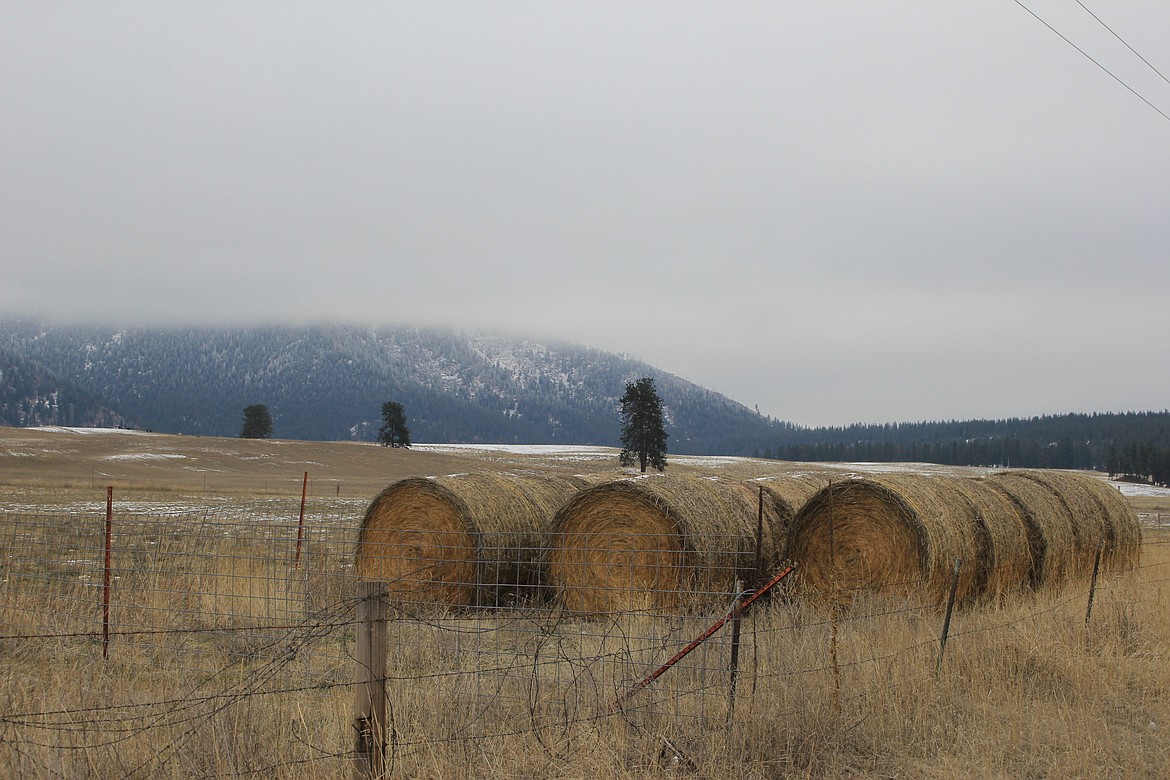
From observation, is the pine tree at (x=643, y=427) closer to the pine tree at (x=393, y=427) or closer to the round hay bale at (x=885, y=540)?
the pine tree at (x=393, y=427)

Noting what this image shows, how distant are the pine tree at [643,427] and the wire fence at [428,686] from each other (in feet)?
177

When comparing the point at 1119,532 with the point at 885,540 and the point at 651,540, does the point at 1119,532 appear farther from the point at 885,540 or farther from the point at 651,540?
the point at 651,540

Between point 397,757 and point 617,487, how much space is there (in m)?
6.53

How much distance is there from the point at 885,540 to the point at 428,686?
618cm

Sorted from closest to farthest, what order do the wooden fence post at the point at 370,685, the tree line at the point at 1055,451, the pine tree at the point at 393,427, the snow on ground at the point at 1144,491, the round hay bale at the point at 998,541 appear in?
1. the wooden fence post at the point at 370,685
2. the round hay bale at the point at 998,541
3. the snow on ground at the point at 1144,491
4. the pine tree at the point at 393,427
5. the tree line at the point at 1055,451

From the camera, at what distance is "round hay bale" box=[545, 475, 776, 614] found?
10.8m

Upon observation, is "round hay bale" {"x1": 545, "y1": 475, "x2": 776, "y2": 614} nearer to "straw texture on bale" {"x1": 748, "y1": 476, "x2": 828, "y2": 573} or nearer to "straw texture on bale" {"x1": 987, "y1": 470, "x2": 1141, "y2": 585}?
"straw texture on bale" {"x1": 748, "y1": 476, "x2": 828, "y2": 573}

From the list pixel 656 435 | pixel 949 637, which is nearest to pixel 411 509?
pixel 949 637

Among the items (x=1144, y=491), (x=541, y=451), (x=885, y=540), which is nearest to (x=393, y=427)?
(x=541, y=451)

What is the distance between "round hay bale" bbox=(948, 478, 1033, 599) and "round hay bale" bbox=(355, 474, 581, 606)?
5.41 metres

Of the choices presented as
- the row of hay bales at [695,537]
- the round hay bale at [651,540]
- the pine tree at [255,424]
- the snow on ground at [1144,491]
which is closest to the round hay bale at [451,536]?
the row of hay bales at [695,537]

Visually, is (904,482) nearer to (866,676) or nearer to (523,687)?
(866,676)

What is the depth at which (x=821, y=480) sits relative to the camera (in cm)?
1459

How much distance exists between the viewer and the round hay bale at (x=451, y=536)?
38.3ft
